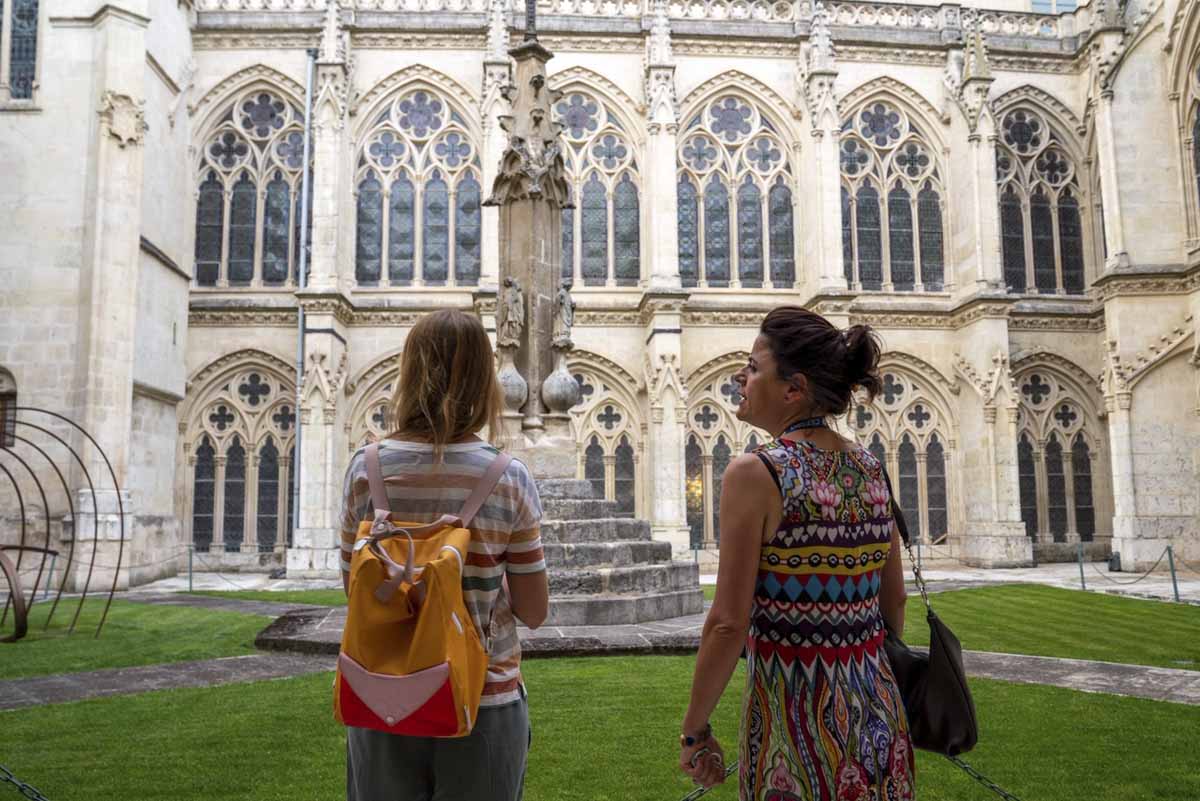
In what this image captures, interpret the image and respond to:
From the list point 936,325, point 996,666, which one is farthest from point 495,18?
point 996,666

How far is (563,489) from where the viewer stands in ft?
32.9

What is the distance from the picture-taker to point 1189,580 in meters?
17.6

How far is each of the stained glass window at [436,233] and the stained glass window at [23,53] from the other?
338 inches

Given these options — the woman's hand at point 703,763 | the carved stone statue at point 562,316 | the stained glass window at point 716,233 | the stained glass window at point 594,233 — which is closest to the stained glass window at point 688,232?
the stained glass window at point 716,233

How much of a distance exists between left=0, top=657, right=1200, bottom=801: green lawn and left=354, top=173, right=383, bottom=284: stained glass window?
53.9 feet

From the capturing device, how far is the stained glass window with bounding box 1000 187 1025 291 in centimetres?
2377

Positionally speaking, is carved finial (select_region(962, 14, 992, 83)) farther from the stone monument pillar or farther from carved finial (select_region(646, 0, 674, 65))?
the stone monument pillar

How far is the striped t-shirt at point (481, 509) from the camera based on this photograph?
7.72ft

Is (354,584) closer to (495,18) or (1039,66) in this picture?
(495,18)

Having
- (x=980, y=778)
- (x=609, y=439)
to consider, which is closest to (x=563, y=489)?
(x=980, y=778)

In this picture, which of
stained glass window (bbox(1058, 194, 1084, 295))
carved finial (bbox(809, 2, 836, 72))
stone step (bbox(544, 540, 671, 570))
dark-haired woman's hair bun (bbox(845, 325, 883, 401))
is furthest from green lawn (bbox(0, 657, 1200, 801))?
stained glass window (bbox(1058, 194, 1084, 295))

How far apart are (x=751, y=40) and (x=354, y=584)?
23.5 meters

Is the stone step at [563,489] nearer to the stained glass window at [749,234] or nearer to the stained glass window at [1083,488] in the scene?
the stained glass window at [749,234]

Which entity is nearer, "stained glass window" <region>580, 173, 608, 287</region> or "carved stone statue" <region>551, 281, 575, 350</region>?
"carved stone statue" <region>551, 281, 575, 350</region>
